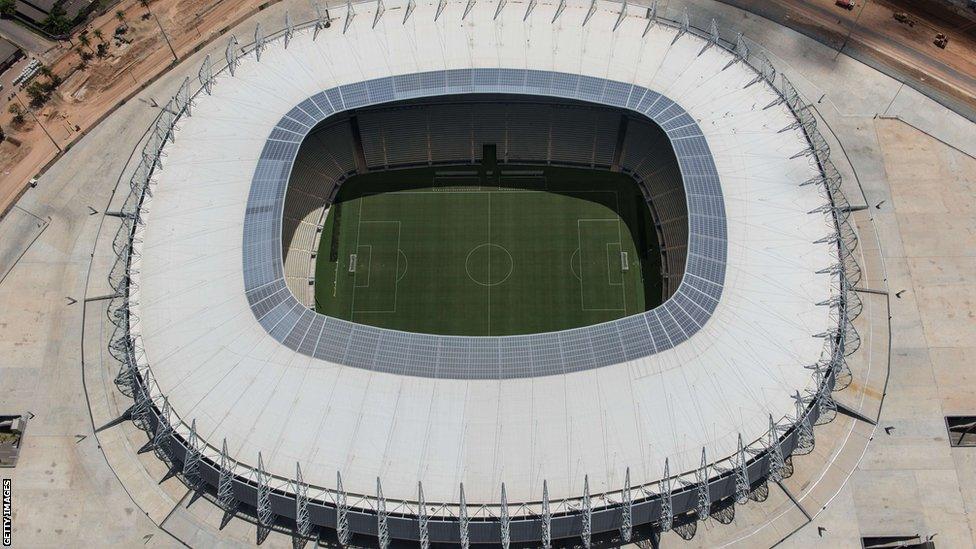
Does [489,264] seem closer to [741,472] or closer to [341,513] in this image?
[341,513]

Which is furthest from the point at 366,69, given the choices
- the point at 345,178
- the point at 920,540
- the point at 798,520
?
the point at 920,540

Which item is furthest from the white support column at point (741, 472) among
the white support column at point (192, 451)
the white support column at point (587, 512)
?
the white support column at point (192, 451)

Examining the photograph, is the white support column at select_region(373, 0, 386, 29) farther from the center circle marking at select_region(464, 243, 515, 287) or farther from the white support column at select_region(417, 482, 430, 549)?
the white support column at select_region(417, 482, 430, 549)

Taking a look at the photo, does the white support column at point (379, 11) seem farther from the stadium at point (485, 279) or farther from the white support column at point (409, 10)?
the white support column at point (409, 10)

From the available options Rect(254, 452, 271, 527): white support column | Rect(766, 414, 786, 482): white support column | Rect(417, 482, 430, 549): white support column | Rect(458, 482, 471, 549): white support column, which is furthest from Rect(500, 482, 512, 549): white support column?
Rect(766, 414, 786, 482): white support column

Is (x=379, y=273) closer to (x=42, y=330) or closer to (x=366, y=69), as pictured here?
(x=366, y=69)
